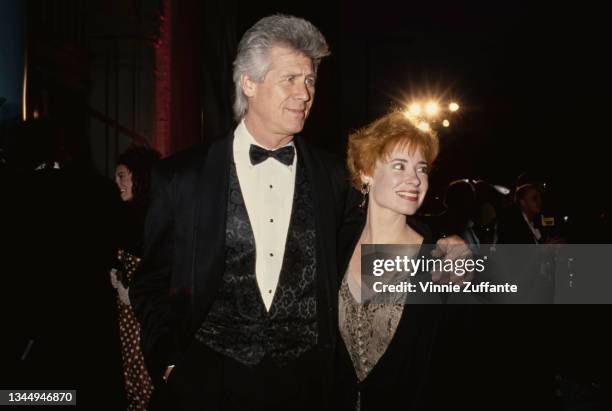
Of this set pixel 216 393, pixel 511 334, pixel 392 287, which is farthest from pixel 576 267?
pixel 216 393

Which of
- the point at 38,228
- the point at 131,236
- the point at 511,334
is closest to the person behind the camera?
the point at 38,228

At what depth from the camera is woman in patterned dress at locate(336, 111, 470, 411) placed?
2.21 metres

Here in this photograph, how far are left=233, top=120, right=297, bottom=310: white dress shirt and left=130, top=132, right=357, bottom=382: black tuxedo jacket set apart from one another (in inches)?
4.4

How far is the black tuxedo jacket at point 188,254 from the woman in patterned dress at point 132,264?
0.98 meters

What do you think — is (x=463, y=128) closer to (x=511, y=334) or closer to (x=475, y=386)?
(x=511, y=334)

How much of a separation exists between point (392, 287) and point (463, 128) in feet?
95.3

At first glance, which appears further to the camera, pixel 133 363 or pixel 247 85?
pixel 133 363

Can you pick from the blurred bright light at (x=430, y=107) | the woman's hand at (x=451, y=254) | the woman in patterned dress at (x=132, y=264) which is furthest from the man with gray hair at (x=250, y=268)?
the blurred bright light at (x=430, y=107)

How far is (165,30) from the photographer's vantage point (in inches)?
272

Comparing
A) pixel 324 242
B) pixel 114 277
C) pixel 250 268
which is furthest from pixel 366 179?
pixel 114 277

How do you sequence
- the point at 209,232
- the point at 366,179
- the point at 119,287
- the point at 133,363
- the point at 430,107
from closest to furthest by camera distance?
the point at 209,232 < the point at 366,179 < the point at 119,287 < the point at 133,363 < the point at 430,107

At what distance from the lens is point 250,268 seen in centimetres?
235

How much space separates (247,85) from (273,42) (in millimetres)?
227

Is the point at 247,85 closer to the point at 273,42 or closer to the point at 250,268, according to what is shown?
the point at 273,42
